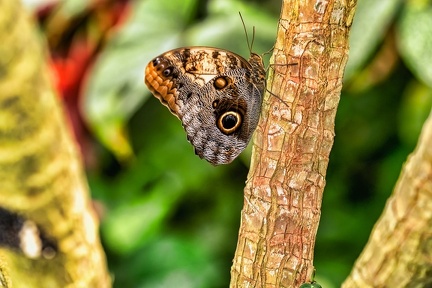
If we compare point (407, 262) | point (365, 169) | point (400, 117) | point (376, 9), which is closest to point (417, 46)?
point (376, 9)

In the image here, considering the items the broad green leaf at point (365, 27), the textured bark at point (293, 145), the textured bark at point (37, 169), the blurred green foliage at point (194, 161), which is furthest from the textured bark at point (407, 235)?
the blurred green foliage at point (194, 161)

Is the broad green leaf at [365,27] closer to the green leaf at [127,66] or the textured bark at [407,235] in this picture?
the green leaf at [127,66]

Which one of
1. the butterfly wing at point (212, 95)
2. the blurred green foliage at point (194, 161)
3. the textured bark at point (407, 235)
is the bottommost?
the textured bark at point (407, 235)

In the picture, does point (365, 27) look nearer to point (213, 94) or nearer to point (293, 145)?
point (213, 94)

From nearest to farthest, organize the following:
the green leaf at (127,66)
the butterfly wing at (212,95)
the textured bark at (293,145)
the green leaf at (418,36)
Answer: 1. the textured bark at (293,145)
2. the butterfly wing at (212,95)
3. the green leaf at (418,36)
4. the green leaf at (127,66)

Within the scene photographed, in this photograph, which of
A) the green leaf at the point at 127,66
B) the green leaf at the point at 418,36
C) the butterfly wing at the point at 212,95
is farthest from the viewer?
the green leaf at the point at 127,66

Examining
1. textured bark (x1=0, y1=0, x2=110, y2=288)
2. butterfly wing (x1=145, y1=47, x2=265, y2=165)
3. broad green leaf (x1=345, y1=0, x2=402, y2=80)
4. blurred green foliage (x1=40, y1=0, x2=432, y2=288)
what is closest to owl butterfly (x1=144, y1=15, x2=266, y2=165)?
butterfly wing (x1=145, y1=47, x2=265, y2=165)
